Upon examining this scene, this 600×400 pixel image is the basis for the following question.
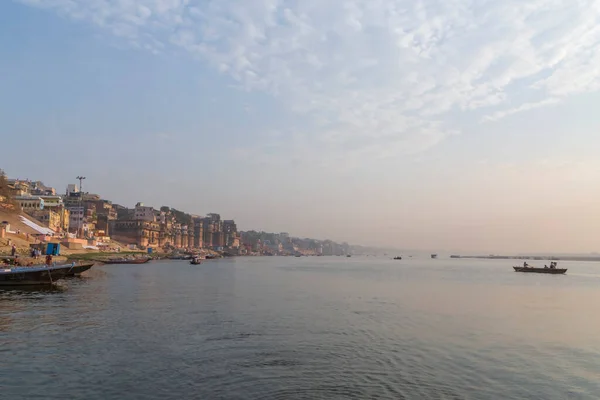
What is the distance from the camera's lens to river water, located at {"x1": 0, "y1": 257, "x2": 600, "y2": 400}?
16.3 m

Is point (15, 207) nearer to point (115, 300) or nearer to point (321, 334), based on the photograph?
point (115, 300)

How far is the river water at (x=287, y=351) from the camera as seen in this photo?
53.5 ft

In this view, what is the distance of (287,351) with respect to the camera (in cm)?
2158

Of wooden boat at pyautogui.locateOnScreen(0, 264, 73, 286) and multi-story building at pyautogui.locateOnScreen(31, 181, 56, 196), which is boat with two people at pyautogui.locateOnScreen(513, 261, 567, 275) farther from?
multi-story building at pyautogui.locateOnScreen(31, 181, 56, 196)

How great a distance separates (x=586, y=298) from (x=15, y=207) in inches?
4806

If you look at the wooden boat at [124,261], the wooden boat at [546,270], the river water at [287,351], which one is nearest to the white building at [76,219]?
the wooden boat at [124,261]

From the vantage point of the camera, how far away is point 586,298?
2106 inches

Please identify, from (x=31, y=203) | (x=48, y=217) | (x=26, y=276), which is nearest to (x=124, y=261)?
(x=48, y=217)

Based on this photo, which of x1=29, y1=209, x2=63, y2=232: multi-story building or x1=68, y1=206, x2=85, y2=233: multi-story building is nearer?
x1=29, y1=209, x2=63, y2=232: multi-story building

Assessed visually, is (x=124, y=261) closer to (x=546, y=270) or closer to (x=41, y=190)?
(x=41, y=190)

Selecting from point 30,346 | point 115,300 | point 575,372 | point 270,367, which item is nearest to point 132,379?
point 270,367

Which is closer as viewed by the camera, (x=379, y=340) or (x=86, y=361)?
(x=86, y=361)

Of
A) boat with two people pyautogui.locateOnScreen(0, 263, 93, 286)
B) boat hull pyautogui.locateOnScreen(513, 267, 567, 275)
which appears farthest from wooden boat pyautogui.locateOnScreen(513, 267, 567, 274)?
boat with two people pyautogui.locateOnScreen(0, 263, 93, 286)

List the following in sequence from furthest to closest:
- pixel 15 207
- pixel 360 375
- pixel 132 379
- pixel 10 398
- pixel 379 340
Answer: pixel 15 207, pixel 379 340, pixel 360 375, pixel 132 379, pixel 10 398
